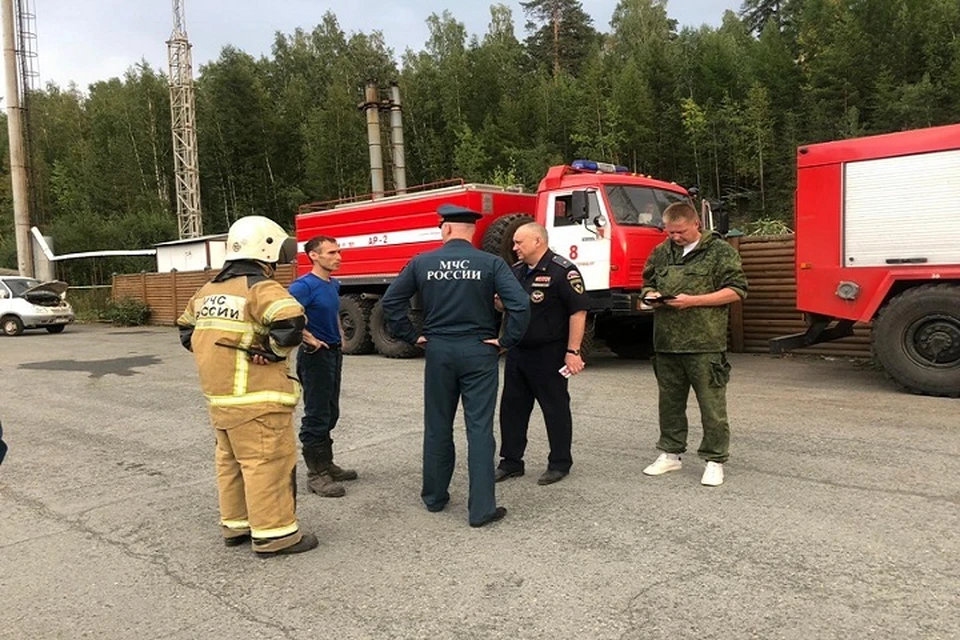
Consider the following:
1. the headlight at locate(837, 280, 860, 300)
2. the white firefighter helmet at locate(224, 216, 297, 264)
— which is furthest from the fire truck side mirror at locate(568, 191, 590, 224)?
the white firefighter helmet at locate(224, 216, 297, 264)

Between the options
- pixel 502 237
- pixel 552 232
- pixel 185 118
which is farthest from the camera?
pixel 185 118

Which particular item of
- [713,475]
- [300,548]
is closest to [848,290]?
[713,475]

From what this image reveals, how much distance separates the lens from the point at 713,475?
4.42 meters

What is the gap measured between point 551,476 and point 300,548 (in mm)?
1720

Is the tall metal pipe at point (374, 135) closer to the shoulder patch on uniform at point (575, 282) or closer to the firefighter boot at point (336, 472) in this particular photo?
the firefighter boot at point (336, 472)

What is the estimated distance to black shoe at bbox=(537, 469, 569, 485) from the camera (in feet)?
15.1

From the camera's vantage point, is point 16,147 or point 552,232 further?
point 16,147

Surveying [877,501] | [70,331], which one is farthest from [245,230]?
[70,331]

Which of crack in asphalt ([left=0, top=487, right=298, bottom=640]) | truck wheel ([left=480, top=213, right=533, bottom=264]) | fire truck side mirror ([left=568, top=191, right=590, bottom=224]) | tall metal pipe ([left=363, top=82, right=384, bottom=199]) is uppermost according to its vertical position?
tall metal pipe ([left=363, top=82, right=384, bottom=199])

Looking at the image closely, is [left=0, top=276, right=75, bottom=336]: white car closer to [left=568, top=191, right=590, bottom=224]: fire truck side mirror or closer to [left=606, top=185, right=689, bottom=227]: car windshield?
[left=568, top=191, right=590, bottom=224]: fire truck side mirror

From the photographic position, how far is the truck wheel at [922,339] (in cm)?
687

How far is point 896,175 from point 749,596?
578 centimetres

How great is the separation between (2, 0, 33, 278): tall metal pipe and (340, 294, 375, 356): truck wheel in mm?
22691

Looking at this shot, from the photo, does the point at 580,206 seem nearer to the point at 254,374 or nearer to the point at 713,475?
the point at 713,475
